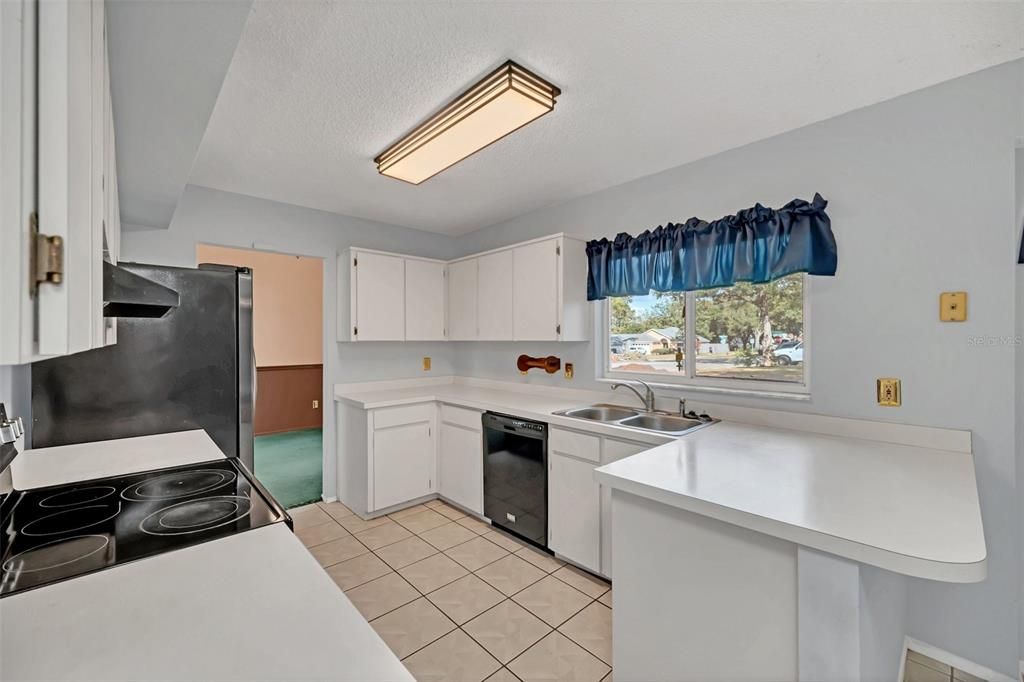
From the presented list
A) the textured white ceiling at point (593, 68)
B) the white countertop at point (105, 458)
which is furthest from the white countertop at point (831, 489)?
the white countertop at point (105, 458)

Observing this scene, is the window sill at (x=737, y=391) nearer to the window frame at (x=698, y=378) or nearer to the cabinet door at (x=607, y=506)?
the window frame at (x=698, y=378)

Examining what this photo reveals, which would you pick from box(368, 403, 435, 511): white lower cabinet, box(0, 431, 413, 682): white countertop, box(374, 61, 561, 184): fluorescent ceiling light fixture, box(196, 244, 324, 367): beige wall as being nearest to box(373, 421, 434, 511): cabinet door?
box(368, 403, 435, 511): white lower cabinet

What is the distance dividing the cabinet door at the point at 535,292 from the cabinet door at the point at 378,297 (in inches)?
40.3

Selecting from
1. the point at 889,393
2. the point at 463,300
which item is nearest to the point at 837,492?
the point at 889,393

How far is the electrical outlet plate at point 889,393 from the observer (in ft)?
6.26

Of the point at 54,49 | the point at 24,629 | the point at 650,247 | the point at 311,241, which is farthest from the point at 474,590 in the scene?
the point at 311,241

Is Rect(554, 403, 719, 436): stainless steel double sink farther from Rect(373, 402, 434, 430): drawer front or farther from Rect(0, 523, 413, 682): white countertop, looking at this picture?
Rect(0, 523, 413, 682): white countertop

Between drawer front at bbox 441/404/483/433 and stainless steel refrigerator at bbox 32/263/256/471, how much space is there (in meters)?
1.37

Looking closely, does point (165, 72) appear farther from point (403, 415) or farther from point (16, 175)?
point (403, 415)

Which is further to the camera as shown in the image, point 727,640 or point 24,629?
point 727,640

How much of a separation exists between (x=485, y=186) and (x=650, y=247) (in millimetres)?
1190

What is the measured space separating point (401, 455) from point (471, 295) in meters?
1.43

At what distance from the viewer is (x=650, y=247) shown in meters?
A: 2.74

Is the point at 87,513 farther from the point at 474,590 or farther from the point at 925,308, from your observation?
the point at 925,308
